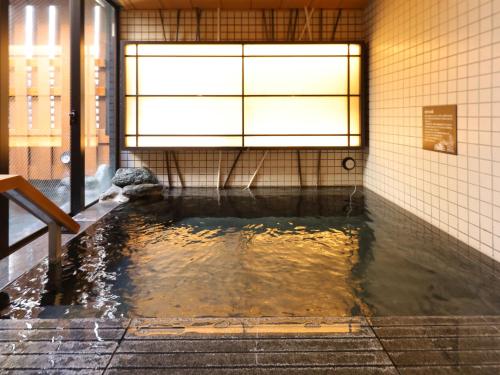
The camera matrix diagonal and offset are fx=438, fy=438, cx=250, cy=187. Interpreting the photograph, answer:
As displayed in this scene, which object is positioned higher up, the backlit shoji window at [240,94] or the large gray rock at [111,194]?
the backlit shoji window at [240,94]

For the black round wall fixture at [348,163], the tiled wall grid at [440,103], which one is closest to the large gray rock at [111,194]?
the black round wall fixture at [348,163]

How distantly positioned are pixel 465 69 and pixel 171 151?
15.6ft

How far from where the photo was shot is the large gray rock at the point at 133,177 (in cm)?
640

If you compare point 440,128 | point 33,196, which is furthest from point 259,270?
point 440,128

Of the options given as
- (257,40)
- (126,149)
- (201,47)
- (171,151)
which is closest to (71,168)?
(126,149)

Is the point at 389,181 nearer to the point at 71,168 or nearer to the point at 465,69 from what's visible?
the point at 465,69

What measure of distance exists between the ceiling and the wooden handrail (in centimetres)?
477

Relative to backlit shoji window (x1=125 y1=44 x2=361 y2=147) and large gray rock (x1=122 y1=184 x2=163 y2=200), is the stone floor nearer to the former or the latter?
large gray rock (x1=122 y1=184 x2=163 y2=200)

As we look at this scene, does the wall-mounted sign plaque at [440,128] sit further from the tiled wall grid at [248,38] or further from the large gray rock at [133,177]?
the large gray rock at [133,177]

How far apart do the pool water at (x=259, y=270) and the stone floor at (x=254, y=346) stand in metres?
0.22

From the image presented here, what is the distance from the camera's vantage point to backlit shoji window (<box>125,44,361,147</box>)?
670cm

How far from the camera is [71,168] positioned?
5.22 meters

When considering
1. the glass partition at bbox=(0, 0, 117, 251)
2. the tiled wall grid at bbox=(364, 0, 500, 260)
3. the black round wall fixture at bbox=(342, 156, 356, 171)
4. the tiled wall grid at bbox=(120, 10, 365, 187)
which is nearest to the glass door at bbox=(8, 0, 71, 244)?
the glass partition at bbox=(0, 0, 117, 251)

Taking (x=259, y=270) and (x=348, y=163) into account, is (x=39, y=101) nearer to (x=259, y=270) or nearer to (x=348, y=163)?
(x=259, y=270)
